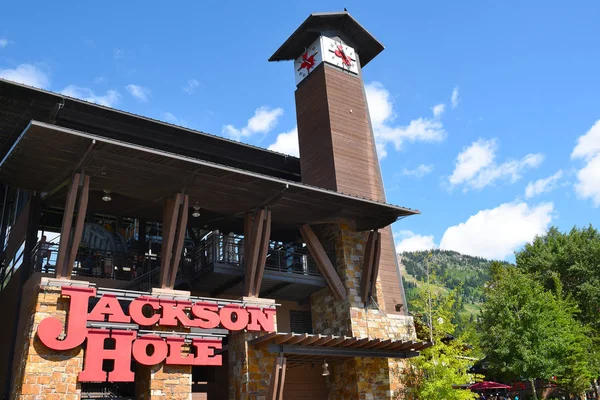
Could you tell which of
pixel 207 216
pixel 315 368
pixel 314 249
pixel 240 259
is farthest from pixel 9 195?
pixel 315 368

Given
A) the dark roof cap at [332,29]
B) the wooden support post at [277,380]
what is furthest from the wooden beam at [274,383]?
the dark roof cap at [332,29]

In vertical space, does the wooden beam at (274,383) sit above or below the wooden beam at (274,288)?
below

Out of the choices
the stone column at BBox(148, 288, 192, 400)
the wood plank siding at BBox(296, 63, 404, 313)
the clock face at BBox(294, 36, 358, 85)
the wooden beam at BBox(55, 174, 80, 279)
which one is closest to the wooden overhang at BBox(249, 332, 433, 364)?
the stone column at BBox(148, 288, 192, 400)

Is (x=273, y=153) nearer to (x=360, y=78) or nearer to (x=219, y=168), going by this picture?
(x=360, y=78)

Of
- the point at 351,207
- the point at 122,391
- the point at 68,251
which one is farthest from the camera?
the point at 351,207

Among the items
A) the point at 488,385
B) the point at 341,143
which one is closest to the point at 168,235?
the point at 341,143

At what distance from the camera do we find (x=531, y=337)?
28.2 meters

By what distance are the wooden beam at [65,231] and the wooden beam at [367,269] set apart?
39.9 feet

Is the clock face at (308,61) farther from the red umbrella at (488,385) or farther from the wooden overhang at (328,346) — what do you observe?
the red umbrella at (488,385)

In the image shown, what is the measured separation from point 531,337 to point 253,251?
17.4 metres

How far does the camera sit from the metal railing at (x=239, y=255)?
20.8 metres

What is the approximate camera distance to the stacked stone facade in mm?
21312

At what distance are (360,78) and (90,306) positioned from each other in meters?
A: 20.2

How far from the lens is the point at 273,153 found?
2733 cm
